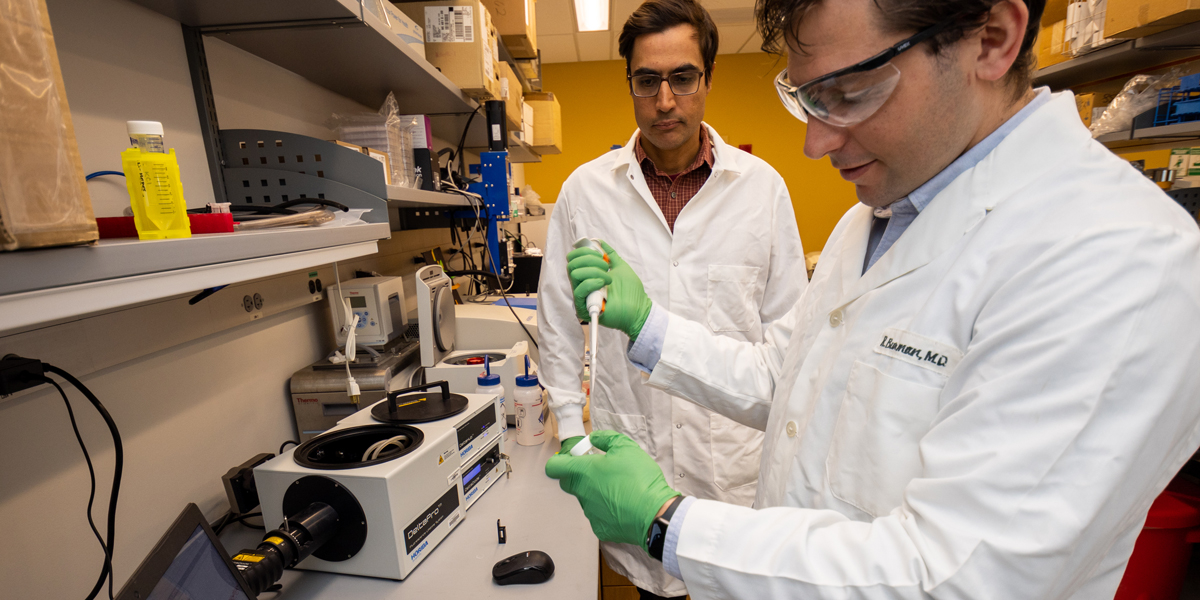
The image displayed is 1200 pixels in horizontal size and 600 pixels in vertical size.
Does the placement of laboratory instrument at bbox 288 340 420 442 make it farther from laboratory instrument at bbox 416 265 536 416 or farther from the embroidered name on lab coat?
the embroidered name on lab coat

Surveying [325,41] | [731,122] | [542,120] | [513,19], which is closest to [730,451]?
[325,41]

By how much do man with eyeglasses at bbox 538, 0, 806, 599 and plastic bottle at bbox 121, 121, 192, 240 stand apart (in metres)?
0.93

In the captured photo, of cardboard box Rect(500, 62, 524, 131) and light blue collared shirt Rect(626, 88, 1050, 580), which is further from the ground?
cardboard box Rect(500, 62, 524, 131)

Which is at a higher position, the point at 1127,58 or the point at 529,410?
the point at 1127,58

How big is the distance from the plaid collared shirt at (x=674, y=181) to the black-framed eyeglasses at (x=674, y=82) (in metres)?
0.15

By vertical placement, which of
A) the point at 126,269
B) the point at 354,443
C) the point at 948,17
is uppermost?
the point at 948,17

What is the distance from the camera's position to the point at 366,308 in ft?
4.93

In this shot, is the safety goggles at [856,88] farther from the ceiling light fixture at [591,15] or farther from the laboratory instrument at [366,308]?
the ceiling light fixture at [591,15]

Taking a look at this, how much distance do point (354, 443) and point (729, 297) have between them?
1.01 meters

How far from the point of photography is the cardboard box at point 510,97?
90.3 inches

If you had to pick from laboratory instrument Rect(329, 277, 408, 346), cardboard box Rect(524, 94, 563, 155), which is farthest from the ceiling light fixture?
laboratory instrument Rect(329, 277, 408, 346)

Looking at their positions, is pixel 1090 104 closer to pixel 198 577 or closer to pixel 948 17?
pixel 948 17

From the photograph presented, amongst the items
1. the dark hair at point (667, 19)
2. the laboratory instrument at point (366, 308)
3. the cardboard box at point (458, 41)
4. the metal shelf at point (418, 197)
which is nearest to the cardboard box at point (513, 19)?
the cardboard box at point (458, 41)

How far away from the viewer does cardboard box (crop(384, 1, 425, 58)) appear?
141 centimetres
